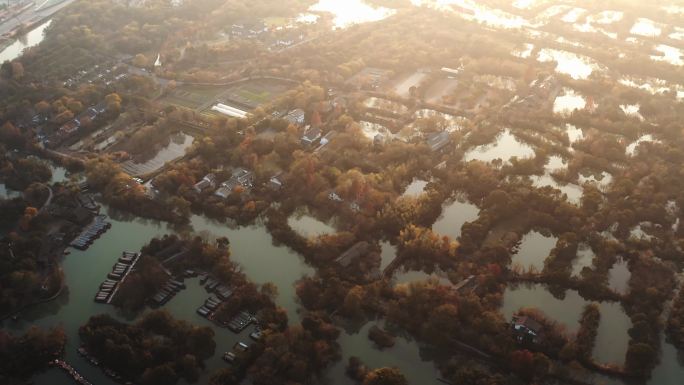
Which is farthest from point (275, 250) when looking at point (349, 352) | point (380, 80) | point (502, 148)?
point (380, 80)

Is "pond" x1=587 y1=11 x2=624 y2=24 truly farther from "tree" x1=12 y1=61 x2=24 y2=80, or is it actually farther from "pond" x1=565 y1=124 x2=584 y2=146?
"tree" x1=12 y1=61 x2=24 y2=80

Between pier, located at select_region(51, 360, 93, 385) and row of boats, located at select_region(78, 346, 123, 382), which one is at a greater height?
row of boats, located at select_region(78, 346, 123, 382)

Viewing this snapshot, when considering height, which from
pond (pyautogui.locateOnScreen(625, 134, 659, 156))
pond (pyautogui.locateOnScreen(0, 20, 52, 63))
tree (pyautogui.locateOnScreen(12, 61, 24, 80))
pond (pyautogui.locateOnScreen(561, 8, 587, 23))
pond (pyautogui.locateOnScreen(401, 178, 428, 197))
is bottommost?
pond (pyautogui.locateOnScreen(625, 134, 659, 156))

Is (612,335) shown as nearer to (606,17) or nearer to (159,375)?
(159,375)

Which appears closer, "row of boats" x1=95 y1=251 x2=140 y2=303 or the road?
"row of boats" x1=95 y1=251 x2=140 y2=303

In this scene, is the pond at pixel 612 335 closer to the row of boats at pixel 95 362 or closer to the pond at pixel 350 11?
the row of boats at pixel 95 362

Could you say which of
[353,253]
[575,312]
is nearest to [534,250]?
[575,312]

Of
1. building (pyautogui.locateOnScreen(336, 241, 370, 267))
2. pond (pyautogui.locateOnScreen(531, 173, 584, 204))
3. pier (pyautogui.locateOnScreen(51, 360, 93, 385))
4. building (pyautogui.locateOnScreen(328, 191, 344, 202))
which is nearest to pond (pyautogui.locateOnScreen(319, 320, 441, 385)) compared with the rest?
building (pyautogui.locateOnScreen(336, 241, 370, 267))
